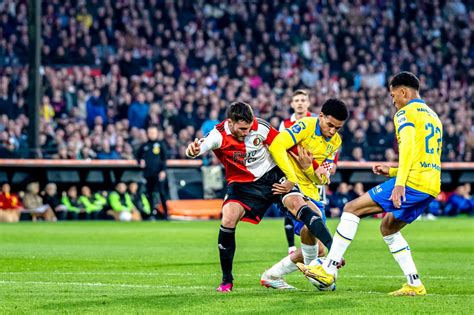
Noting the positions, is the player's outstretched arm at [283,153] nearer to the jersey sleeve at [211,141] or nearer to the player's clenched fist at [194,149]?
the jersey sleeve at [211,141]

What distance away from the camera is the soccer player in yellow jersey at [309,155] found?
11.0 metres

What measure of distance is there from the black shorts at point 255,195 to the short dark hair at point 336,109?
0.78m

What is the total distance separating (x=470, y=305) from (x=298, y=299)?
1499mm

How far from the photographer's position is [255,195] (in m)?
11.1

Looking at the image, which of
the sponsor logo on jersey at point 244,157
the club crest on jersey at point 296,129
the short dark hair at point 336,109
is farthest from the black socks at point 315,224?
the short dark hair at point 336,109

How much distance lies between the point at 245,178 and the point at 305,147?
0.77 metres

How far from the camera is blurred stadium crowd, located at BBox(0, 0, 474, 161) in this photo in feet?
95.6

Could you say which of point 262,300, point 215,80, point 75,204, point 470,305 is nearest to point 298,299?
point 262,300

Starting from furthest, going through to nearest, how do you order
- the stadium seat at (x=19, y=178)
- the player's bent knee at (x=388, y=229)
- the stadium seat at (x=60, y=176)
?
1. the stadium seat at (x=60, y=176)
2. the stadium seat at (x=19, y=178)
3. the player's bent knee at (x=388, y=229)

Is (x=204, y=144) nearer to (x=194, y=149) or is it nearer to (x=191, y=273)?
(x=194, y=149)

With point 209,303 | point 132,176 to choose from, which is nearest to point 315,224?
point 209,303

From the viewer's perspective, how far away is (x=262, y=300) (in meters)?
9.81

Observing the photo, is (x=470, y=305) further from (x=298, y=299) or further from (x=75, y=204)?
(x=75, y=204)

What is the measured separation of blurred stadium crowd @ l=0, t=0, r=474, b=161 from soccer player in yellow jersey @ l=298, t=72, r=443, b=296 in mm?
17495
